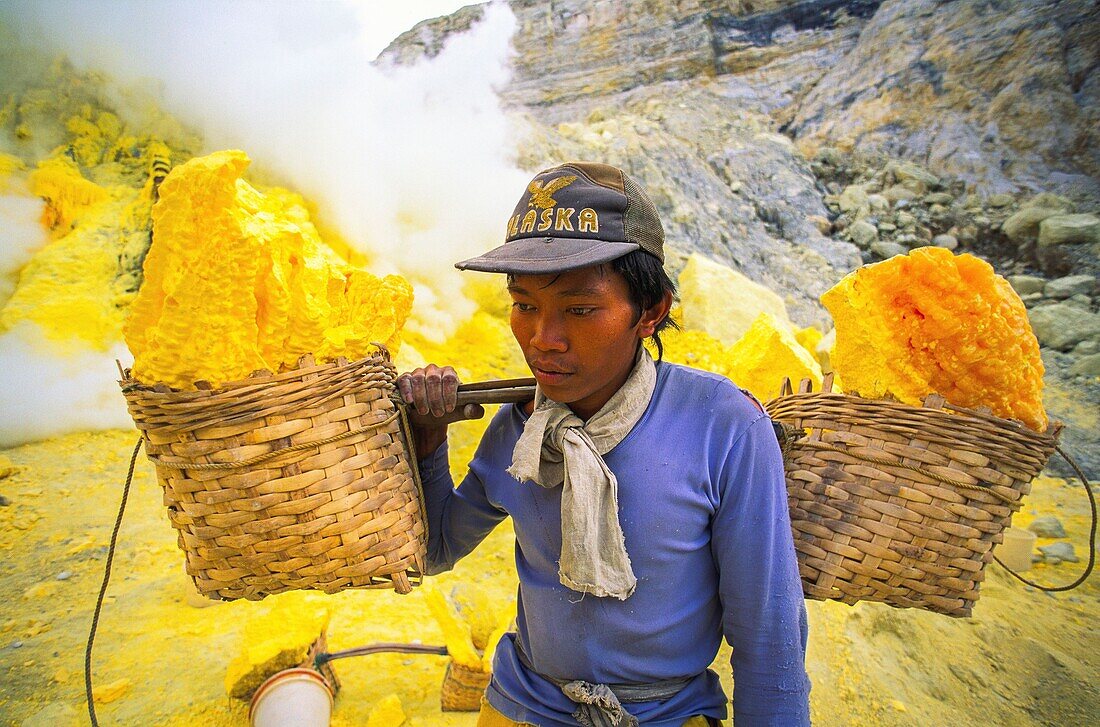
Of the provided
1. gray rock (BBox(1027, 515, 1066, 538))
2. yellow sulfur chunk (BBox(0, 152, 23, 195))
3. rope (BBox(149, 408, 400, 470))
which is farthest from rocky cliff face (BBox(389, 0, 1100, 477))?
rope (BBox(149, 408, 400, 470))

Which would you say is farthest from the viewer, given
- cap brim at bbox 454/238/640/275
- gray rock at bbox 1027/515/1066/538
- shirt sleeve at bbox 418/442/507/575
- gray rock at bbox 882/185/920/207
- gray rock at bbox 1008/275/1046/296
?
gray rock at bbox 882/185/920/207

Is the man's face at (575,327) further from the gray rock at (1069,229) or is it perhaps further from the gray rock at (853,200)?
the gray rock at (853,200)

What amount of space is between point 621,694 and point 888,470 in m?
0.73

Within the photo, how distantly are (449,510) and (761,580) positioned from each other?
0.75 m

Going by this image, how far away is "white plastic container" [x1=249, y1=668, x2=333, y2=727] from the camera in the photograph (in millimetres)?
2066

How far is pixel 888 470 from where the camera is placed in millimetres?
1240

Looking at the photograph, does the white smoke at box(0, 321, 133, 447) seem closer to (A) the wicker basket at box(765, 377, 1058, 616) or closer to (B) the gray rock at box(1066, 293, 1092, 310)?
(A) the wicker basket at box(765, 377, 1058, 616)

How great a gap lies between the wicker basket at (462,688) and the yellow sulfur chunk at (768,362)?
2356 millimetres

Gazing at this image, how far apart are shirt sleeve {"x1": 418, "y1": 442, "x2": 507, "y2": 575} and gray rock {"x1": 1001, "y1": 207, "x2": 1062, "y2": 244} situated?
37.9 ft

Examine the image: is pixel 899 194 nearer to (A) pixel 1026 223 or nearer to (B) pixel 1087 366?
(A) pixel 1026 223

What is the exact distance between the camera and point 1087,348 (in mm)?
7086

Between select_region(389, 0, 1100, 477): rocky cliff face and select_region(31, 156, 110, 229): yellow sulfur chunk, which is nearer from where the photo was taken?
select_region(31, 156, 110, 229): yellow sulfur chunk

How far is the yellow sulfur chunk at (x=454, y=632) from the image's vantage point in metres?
2.34

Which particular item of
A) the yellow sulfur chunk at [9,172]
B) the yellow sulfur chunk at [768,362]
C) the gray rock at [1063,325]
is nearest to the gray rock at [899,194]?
the gray rock at [1063,325]
